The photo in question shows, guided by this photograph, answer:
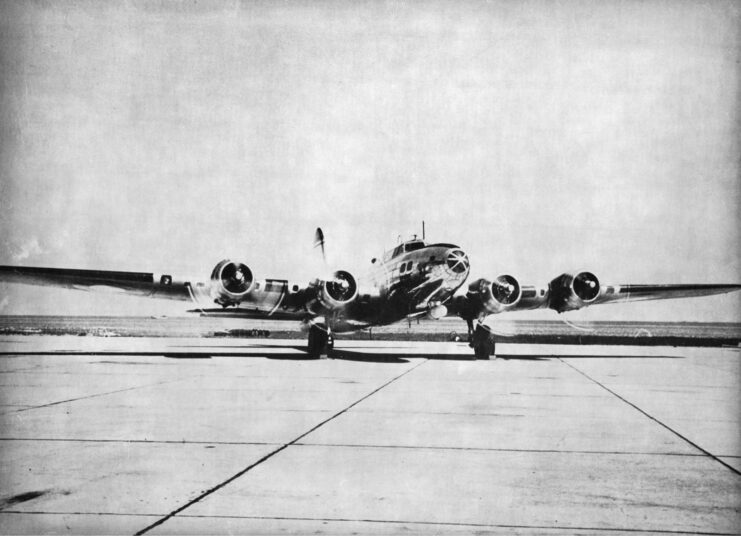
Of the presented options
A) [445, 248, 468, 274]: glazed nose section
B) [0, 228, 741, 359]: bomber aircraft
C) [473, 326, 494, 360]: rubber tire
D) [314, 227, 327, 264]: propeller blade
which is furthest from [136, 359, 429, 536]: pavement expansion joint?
[314, 227, 327, 264]: propeller blade

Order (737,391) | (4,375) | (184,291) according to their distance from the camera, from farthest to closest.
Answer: (184,291), (4,375), (737,391)

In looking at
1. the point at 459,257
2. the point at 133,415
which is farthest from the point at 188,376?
the point at 459,257

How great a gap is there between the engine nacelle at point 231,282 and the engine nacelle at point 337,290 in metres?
2.58

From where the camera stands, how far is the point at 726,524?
15.2 ft

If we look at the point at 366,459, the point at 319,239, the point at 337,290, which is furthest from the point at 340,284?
Result: the point at 366,459

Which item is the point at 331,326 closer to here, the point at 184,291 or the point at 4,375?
the point at 184,291

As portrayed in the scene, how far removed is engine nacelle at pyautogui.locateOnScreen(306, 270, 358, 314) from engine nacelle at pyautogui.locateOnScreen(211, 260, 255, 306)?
102 inches

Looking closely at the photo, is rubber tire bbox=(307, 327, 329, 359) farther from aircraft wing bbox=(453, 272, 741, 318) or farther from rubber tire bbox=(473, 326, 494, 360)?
rubber tire bbox=(473, 326, 494, 360)

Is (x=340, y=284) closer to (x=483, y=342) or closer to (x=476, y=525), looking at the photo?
(x=483, y=342)

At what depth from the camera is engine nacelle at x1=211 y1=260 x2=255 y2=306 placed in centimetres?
2000

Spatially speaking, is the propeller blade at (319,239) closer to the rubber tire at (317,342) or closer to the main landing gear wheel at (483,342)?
the rubber tire at (317,342)

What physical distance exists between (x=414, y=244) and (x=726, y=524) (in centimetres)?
1820

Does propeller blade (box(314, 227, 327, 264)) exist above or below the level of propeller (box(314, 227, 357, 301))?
above

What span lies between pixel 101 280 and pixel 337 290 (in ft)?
26.3
